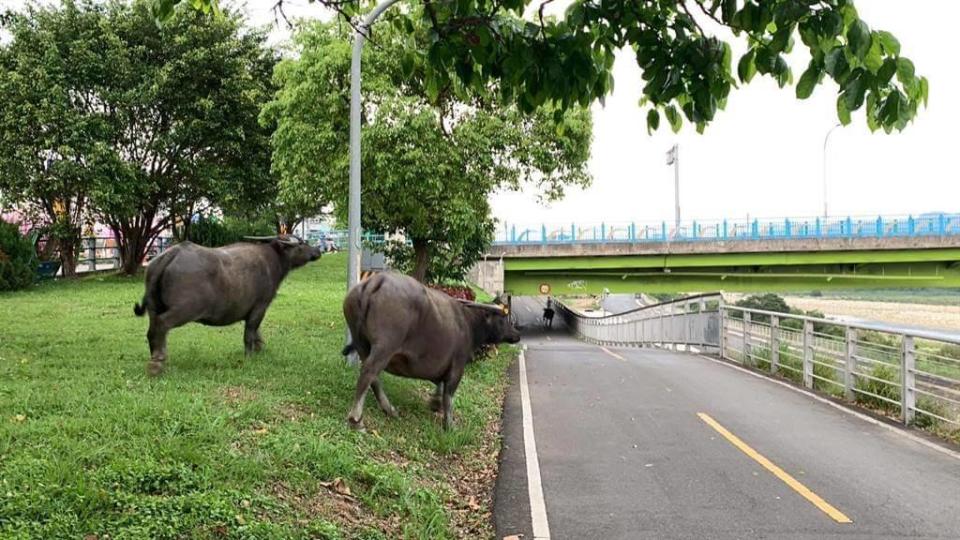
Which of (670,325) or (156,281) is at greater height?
(156,281)

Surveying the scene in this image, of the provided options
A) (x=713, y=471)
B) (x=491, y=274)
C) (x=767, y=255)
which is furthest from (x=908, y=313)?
(x=713, y=471)

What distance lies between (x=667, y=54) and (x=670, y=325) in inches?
930

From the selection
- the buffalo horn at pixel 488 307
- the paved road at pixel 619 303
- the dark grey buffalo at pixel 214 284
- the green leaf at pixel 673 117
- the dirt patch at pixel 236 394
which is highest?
the green leaf at pixel 673 117

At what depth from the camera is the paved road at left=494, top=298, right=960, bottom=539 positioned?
18.7 ft

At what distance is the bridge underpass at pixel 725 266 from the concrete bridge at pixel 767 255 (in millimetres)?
46

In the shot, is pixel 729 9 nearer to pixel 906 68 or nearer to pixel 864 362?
pixel 906 68

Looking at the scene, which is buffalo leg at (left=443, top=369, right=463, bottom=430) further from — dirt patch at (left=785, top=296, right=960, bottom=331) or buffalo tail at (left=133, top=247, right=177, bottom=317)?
dirt patch at (left=785, top=296, right=960, bottom=331)

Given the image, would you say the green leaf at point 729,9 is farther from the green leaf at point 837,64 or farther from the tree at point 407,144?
the tree at point 407,144

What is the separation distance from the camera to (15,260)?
1992 centimetres

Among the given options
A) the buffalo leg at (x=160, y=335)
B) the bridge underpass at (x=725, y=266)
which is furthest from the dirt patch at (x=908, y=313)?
the buffalo leg at (x=160, y=335)

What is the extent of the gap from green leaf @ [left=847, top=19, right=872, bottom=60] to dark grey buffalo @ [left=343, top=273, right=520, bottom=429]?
5194 mm

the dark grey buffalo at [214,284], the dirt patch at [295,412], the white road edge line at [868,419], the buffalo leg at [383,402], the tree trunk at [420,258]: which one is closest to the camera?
the dirt patch at [295,412]

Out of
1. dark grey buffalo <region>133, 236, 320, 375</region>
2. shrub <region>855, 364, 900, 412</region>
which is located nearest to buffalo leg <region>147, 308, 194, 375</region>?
dark grey buffalo <region>133, 236, 320, 375</region>

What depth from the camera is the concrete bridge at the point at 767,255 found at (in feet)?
111
